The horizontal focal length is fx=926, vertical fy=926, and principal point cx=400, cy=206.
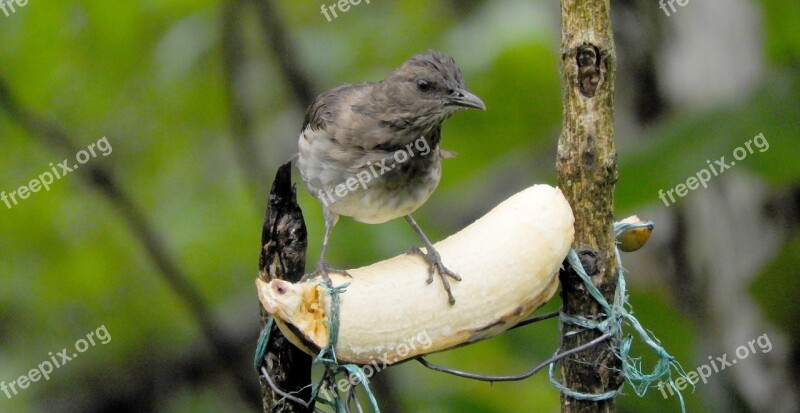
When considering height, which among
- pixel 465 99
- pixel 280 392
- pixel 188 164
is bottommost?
pixel 280 392

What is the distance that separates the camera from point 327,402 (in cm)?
201

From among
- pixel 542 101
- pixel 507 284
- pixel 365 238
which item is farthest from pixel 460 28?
pixel 507 284

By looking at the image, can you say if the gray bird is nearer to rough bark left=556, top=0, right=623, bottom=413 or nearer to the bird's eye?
the bird's eye

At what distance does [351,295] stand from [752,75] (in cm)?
215

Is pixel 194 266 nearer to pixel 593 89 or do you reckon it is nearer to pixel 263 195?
pixel 263 195

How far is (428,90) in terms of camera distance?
8.71 feet

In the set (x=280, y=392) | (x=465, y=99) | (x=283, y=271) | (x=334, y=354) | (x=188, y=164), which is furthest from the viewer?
(x=188, y=164)

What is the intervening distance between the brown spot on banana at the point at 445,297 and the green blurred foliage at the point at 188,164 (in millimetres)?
1469

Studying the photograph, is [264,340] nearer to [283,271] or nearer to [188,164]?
[283,271]

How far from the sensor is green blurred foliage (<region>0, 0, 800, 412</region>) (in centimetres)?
357

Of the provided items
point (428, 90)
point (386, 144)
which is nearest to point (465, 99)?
point (428, 90)

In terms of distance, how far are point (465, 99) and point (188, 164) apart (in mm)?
1717

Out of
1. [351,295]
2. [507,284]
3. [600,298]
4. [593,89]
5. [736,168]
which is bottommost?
[736,168]

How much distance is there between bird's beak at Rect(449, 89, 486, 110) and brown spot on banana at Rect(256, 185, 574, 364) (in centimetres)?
64
